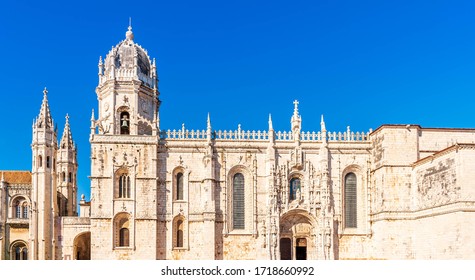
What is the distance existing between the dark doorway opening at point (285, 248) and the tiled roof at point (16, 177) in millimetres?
29663

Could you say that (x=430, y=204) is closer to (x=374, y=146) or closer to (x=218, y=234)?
(x=374, y=146)

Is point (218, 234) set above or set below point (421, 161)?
below

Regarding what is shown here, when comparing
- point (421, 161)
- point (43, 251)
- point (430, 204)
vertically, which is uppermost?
point (421, 161)

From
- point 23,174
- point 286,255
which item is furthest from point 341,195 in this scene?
point 23,174

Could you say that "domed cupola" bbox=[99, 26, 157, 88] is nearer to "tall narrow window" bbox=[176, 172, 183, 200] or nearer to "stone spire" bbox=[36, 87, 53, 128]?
"tall narrow window" bbox=[176, 172, 183, 200]

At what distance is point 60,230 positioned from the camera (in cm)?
5559

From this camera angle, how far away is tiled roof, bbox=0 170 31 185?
220 feet

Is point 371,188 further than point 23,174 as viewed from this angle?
No

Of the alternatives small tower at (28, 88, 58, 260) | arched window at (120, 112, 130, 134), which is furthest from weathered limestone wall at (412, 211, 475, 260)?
small tower at (28, 88, 58, 260)

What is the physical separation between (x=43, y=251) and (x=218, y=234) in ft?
60.0

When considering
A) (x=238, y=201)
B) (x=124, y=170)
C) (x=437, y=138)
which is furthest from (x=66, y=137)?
(x=437, y=138)

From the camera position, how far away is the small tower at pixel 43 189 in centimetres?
5859

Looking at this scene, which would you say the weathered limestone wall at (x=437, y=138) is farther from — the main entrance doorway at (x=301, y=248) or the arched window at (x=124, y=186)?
the arched window at (x=124, y=186)

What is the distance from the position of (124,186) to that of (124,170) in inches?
48.3
